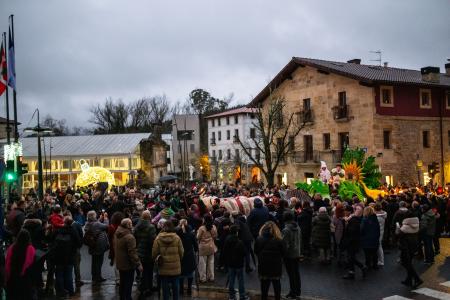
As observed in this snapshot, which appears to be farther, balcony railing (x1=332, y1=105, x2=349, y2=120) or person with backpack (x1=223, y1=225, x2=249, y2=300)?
balcony railing (x1=332, y1=105, x2=349, y2=120)

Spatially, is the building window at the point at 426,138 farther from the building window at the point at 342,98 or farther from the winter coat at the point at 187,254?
the winter coat at the point at 187,254

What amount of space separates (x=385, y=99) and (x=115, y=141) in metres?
30.7

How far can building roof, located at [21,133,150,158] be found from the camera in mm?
52812

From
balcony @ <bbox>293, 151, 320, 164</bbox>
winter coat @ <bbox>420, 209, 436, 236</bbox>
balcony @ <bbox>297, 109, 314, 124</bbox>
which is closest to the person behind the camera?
winter coat @ <bbox>420, 209, 436, 236</bbox>

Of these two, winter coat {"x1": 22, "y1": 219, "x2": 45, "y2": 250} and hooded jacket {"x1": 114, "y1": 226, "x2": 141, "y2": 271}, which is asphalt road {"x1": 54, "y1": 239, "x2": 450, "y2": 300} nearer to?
winter coat {"x1": 22, "y1": 219, "x2": 45, "y2": 250}

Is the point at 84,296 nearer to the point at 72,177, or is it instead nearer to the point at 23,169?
the point at 23,169

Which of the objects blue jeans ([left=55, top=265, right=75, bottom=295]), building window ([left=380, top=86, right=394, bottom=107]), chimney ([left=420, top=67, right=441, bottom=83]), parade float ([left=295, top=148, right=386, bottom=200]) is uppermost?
chimney ([left=420, top=67, right=441, bottom=83])

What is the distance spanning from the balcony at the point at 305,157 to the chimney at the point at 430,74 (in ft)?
32.9

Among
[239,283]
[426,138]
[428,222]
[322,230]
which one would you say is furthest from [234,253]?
[426,138]

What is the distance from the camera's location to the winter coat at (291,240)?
10.2 metres

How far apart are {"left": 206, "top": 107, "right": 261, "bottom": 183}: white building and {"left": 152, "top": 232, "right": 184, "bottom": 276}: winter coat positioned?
5115 cm

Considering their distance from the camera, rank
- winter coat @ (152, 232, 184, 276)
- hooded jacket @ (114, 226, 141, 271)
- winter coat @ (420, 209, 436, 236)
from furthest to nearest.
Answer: winter coat @ (420, 209, 436, 236)
hooded jacket @ (114, 226, 141, 271)
winter coat @ (152, 232, 184, 276)

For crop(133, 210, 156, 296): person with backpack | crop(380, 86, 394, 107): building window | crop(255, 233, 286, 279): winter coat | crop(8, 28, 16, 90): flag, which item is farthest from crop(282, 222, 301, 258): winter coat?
crop(380, 86, 394, 107): building window

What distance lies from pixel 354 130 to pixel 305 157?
201 inches
